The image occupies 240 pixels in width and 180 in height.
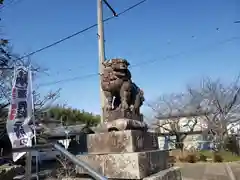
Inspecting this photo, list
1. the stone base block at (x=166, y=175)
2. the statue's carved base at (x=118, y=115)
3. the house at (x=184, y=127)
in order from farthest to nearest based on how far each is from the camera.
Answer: the house at (x=184, y=127) → the statue's carved base at (x=118, y=115) → the stone base block at (x=166, y=175)

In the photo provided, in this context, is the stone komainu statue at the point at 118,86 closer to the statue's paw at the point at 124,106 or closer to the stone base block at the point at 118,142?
the statue's paw at the point at 124,106

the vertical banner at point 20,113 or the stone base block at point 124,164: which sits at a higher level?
the vertical banner at point 20,113

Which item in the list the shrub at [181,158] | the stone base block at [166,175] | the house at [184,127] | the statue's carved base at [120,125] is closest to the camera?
the stone base block at [166,175]

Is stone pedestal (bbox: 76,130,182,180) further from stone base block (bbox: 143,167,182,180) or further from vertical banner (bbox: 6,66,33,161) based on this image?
vertical banner (bbox: 6,66,33,161)

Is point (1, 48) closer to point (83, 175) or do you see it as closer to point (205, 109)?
point (83, 175)

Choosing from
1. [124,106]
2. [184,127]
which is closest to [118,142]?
[124,106]

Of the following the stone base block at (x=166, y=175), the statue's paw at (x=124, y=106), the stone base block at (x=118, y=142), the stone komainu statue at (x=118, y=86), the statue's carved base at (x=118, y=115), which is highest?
the stone komainu statue at (x=118, y=86)

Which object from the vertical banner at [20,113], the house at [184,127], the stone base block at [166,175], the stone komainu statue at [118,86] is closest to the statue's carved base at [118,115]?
the stone komainu statue at [118,86]

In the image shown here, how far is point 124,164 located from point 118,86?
42.3 inches

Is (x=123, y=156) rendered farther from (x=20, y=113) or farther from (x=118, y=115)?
(x=20, y=113)

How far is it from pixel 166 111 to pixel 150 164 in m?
28.0

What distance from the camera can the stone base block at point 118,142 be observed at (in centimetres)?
296

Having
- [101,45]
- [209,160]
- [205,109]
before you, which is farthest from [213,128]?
[101,45]

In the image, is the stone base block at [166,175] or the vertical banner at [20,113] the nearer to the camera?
the stone base block at [166,175]
